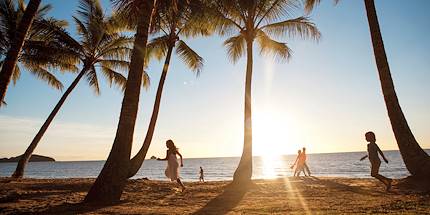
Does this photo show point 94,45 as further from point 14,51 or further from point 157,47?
point 14,51

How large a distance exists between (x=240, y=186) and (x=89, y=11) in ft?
53.6

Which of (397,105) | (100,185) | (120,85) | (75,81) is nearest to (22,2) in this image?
(75,81)

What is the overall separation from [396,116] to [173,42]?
1222 cm

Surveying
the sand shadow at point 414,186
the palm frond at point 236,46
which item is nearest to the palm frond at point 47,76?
the palm frond at point 236,46

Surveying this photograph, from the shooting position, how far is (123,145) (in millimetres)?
9055

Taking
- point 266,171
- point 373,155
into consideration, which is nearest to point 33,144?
point 373,155

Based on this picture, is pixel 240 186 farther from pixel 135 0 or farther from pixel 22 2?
pixel 22 2

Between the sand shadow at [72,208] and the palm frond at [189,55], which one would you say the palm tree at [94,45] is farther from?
the sand shadow at [72,208]

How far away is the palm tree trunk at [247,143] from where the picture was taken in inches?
595

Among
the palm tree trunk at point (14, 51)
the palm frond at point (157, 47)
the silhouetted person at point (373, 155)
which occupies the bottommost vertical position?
the silhouetted person at point (373, 155)

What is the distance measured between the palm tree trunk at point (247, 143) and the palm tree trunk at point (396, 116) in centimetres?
581

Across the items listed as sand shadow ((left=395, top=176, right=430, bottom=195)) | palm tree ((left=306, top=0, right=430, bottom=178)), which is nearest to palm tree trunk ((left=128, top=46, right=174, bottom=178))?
palm tree ((left=306, top=0, right=430, bottom=178))

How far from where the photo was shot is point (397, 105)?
38.8 feet

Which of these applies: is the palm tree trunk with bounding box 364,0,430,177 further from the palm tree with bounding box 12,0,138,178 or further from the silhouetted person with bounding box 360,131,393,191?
the palm tree with bounding box 12,0,138,178
